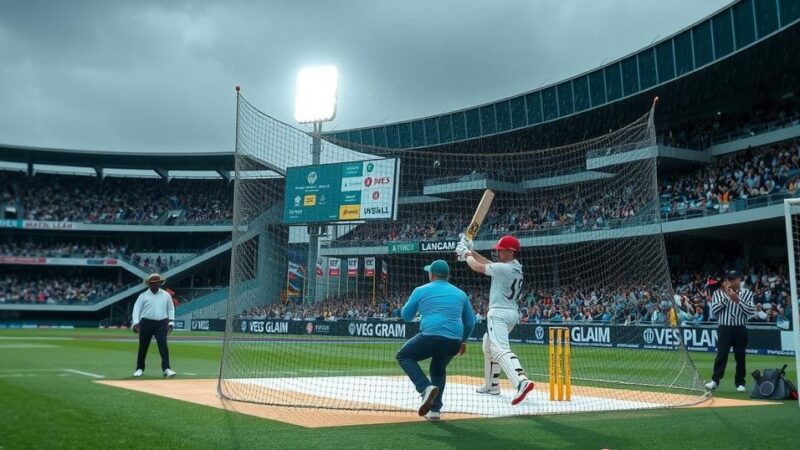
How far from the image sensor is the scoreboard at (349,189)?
25562 millimetres

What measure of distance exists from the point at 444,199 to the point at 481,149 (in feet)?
76.1

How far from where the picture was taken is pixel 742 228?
106 feet

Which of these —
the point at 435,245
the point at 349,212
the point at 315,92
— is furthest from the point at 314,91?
the point at 435,245

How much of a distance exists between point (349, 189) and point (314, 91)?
4843mm

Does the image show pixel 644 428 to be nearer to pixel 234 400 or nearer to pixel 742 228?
pixel 234 400

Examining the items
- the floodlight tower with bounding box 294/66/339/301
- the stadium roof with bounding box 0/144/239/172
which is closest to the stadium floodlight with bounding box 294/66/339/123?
the floodlight tower with bounding box 294/66/339/301

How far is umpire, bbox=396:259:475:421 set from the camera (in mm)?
8070

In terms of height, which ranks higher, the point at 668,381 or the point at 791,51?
the point at 791,51

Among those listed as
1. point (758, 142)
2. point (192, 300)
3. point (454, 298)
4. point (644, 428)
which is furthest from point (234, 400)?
point (192, 300)

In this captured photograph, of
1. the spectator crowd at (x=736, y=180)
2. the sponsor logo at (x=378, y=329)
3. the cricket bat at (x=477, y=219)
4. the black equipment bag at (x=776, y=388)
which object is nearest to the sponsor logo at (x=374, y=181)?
the sponsor logo at (x=378, y=329)

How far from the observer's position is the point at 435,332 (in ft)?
26.5

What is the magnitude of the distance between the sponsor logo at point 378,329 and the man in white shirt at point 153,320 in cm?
1911

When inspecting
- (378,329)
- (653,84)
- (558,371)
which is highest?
(653,84)

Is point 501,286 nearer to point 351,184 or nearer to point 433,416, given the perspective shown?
point 433,416
